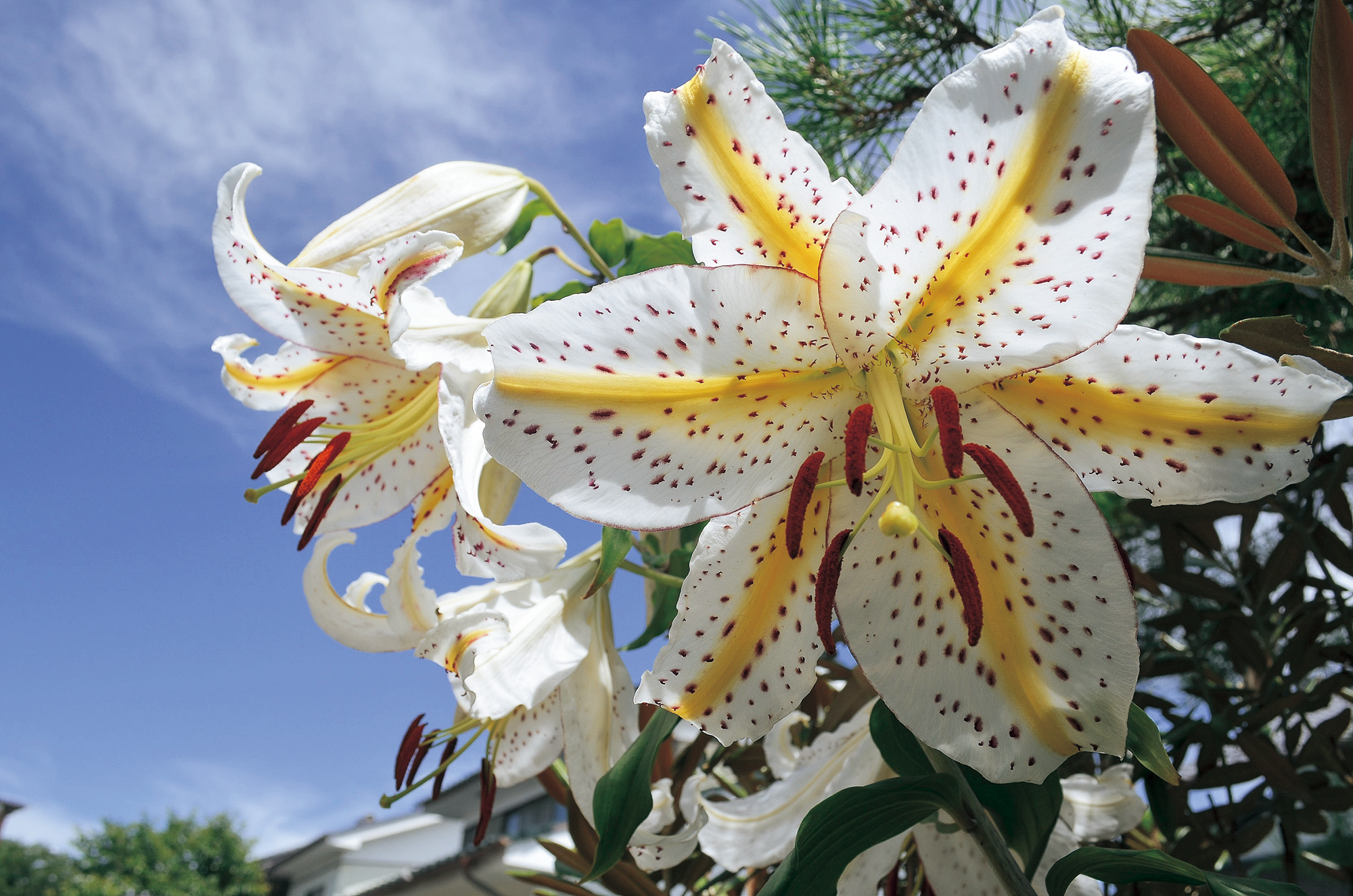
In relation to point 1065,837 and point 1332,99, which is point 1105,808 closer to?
point 1065,837

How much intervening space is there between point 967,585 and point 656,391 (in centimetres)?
24

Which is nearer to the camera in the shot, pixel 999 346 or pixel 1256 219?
pixel 999 346

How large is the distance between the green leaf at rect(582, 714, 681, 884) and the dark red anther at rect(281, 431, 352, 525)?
352 mm

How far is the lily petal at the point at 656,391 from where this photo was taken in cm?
62

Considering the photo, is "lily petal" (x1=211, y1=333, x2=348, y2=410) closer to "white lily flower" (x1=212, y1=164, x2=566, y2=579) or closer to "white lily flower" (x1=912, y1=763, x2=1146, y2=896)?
"white lily flower" (x1=212, y1=164, x2=566, y2=579)

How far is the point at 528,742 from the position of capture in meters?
1.19

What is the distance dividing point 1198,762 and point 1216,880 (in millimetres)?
941

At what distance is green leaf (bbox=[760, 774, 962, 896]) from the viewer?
0.77m

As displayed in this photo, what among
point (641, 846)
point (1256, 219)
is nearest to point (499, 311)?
point (641, 846)

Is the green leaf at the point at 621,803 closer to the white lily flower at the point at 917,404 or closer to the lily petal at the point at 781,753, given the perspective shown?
the white lily flower at the point at 917,404

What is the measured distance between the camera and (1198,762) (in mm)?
1533

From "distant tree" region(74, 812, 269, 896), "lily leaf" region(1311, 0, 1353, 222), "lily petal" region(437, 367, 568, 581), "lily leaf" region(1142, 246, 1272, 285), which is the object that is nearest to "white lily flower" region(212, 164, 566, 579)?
"lily petal" region(437, 367, 568, 581)

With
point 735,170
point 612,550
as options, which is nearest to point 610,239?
point 612,550

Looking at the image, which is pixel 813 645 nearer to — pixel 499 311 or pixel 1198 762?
pixel 499 311
